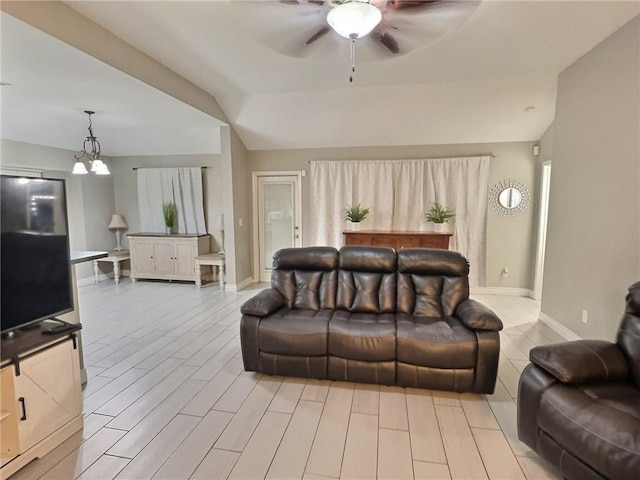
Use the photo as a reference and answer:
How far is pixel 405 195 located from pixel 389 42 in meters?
3.27

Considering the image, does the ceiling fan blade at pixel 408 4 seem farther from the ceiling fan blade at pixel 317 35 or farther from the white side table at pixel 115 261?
the white side table at pixel 115 261

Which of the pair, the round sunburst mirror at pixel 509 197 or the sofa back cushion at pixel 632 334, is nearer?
the sofa back cushion at pixel 632 334

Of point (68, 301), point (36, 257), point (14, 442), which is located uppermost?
point (36, 257)

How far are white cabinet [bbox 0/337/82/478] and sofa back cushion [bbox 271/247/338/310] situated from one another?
1725 millimetres

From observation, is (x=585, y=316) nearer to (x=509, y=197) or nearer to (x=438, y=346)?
(x=438, y=346)

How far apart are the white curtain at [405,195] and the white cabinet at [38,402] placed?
4.21 m

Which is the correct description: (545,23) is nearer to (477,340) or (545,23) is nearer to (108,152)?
(477,340)

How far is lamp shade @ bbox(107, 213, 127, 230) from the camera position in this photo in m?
6.57

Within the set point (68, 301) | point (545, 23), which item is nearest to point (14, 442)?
point (68, 301)

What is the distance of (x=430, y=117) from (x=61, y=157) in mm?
6096

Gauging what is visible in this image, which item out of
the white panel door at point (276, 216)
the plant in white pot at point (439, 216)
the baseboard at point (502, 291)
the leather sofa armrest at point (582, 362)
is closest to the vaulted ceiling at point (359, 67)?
the white panel door at point (276, 216)

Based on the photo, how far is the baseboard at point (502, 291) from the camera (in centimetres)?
538

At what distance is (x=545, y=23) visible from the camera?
2.73m

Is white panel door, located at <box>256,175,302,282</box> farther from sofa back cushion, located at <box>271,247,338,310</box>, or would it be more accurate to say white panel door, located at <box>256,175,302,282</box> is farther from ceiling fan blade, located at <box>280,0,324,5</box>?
ceiling fan blade, located at <box>280,0,324,5</box>
